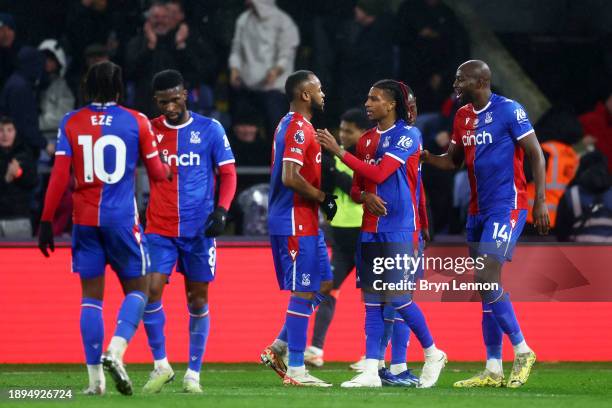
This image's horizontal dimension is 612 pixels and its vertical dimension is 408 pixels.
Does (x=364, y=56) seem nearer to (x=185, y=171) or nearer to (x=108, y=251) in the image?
(x=185, y=171)

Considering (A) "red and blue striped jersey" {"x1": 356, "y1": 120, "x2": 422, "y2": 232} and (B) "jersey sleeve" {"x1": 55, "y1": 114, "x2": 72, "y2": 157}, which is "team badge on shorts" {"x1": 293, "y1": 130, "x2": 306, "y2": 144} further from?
(B) "jersey sleeve" {"x1": 55, "y1": 114, "x2": 72, "y2": 157}

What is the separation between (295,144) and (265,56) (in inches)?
234

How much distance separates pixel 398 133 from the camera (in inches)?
392

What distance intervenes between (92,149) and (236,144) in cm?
649

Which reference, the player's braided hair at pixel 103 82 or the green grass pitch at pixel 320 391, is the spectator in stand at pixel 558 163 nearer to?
the green grass pitch at pixel 320 391

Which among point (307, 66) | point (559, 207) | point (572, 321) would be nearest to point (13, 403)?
point (572, 321)

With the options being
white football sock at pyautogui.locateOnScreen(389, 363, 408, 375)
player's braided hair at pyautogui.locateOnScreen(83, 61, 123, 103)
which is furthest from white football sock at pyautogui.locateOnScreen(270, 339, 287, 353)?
player's braided hair at pyautogui.locateOnScreen(83, 61, 123, 103)

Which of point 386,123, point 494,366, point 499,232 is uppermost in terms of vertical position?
point 386,123

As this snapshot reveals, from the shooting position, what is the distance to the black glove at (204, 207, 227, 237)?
9445mm

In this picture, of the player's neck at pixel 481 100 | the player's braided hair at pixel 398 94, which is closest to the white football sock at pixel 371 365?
the player's braided hair at pixel 398 94

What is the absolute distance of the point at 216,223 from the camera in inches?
372

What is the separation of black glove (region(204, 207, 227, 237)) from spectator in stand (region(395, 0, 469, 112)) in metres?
6.87

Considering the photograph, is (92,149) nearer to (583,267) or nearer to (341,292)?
(341,292)

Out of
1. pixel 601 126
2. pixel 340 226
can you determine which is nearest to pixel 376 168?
pixel 340 226
